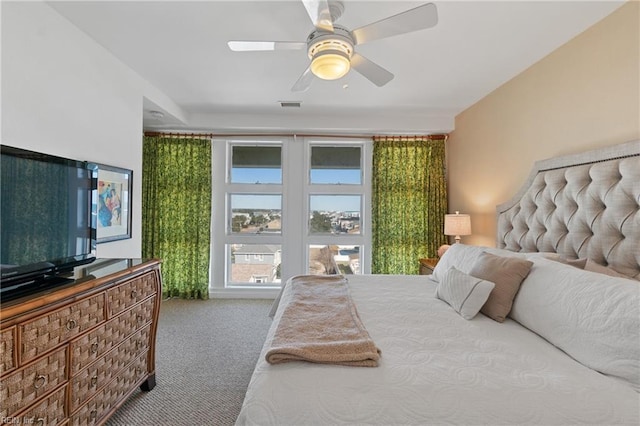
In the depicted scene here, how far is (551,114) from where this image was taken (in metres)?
2.22

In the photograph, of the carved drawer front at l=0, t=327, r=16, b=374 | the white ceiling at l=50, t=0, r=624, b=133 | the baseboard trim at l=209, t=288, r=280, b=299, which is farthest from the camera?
the baseboard trim at l=209, t=288, r=280, b=299

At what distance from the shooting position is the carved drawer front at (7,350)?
981mm

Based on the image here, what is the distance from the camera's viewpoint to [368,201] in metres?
4.05

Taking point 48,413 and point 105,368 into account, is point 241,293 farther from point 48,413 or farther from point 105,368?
point 48,413

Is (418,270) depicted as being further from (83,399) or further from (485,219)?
(83,399)

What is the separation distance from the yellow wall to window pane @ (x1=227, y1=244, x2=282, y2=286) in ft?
8.68

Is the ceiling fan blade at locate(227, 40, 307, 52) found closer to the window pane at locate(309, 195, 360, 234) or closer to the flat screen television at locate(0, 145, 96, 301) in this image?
the flat screen television at locate(0, 145, 96, 301)

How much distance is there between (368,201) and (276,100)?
1855 millimetres

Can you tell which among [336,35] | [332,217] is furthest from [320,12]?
[332,217]

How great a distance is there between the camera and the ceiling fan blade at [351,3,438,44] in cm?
134

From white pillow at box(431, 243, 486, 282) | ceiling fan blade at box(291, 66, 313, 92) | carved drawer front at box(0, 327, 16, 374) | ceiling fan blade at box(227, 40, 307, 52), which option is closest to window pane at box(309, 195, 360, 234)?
white pillow at box(431, 243, 486, 282)

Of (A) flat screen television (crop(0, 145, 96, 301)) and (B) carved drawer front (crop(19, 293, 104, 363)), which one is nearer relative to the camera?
(B) carved drawer front (crop(19, 293, 104, 363))

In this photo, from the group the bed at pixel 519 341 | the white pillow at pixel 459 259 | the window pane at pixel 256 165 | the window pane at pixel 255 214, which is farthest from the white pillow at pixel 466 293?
the window pane at pixel 256 165

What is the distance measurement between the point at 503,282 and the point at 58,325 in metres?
2.25
